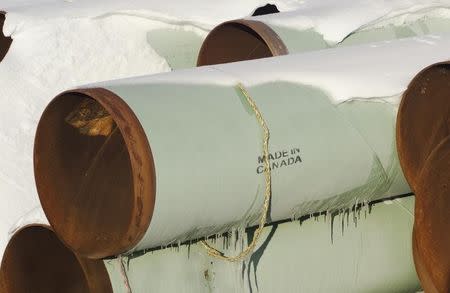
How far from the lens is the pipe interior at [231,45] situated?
12.3 ft

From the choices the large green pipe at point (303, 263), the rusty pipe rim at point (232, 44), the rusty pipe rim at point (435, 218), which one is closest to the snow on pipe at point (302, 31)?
the rusty pipe rim at point (232, 44)

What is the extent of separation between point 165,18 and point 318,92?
1394mm

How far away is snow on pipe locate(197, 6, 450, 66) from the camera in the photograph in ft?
11.5

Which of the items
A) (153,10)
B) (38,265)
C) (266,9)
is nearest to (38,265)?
(38,265)

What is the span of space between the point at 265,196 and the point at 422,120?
521mm

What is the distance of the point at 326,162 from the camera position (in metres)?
2.64

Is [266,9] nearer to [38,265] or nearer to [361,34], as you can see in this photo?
[361,34]

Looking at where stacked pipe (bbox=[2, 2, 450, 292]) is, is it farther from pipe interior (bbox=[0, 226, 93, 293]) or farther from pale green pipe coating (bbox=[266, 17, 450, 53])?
pale green pipe coating (bbox=[266, 17, 450, 53])

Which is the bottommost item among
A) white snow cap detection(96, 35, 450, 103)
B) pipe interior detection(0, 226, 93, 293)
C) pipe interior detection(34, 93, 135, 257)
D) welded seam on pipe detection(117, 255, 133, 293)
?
pipe interior detection(0, 226, 93, 293)

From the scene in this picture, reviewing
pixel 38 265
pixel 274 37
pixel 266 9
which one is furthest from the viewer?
pixel 266 9

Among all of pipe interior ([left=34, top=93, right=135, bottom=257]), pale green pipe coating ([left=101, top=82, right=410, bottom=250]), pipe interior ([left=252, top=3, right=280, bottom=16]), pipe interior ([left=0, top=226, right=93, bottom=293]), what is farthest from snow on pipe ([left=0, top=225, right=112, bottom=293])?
pipe interior ([left=252, top=3, right=280, bottom=16])

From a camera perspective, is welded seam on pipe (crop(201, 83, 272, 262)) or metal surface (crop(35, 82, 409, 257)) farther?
welded seam on pipe (crop(201, 83, 272, 262))

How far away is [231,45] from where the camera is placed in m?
3.82

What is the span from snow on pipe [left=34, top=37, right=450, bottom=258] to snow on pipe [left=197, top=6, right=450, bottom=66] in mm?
560
